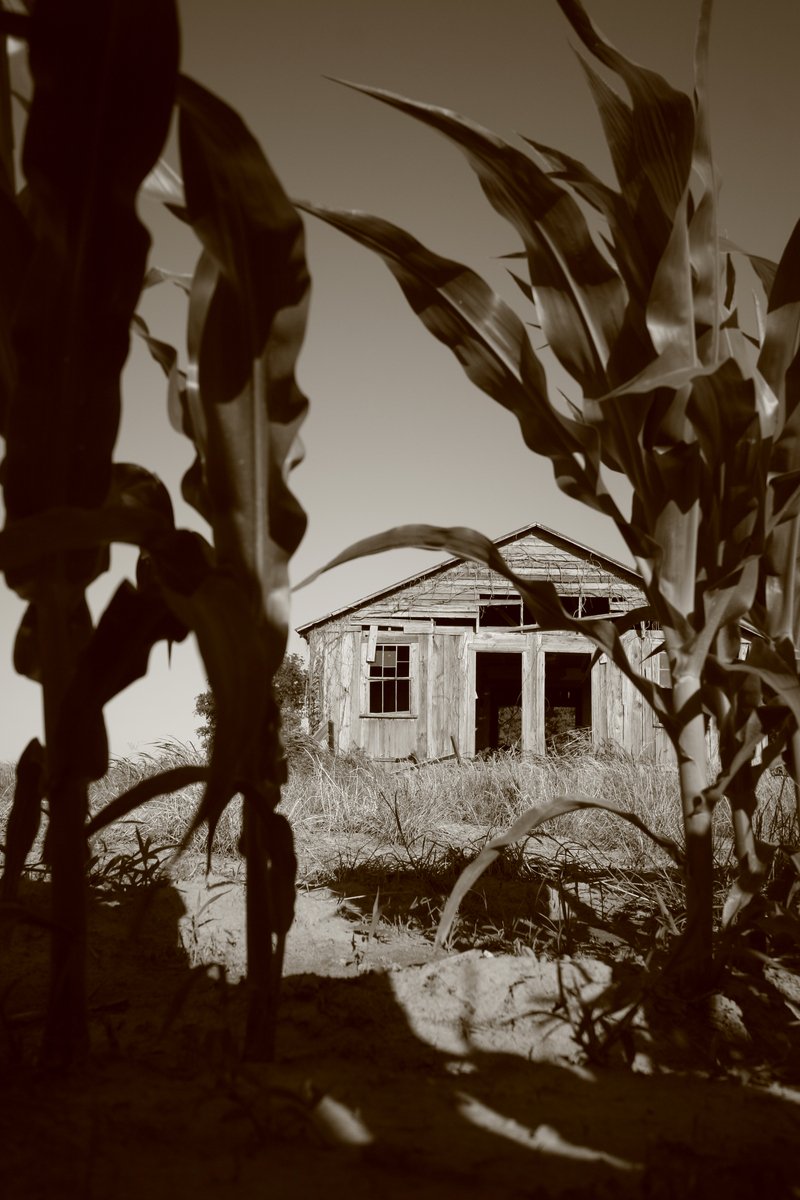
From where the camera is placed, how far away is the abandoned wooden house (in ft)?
44.4

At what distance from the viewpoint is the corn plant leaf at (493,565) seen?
178 centimetres

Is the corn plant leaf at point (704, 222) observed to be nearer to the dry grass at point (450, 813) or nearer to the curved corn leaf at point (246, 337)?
the curved corn leaf at point (246, 337)

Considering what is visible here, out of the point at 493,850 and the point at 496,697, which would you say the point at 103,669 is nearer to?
the point at 493,850

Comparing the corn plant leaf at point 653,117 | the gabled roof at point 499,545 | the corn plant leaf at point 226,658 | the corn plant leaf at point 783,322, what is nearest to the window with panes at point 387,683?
the gabled roof at point 499,545

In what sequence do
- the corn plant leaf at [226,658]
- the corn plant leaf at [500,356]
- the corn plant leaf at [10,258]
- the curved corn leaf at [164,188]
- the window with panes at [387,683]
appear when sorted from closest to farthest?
the corn plant leaf at [226,658] → the corn plant leaf at [10,258] → the curved corn leaf at [164,188] → the corn plant leaf at [500,356] → the window with panes at [387,683]

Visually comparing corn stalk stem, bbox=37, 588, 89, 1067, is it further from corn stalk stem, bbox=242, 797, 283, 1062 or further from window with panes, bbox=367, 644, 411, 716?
window with panes, bbox=367, 644, 411, 716

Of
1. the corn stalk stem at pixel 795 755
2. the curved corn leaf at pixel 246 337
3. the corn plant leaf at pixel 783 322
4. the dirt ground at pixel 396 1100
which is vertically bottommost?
the dirt ground at pixel 396 1100

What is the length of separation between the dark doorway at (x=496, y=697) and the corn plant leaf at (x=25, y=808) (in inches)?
725

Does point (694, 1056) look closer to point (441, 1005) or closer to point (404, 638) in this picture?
point (441, 1005)

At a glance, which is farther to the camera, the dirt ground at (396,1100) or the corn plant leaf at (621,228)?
the corn plant leaf at (621,228)

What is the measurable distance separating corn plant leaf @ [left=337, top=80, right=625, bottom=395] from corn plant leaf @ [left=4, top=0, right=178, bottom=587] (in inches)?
30.8

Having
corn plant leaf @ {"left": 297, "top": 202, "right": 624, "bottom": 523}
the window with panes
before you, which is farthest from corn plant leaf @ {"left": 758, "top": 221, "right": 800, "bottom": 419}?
the window with panes

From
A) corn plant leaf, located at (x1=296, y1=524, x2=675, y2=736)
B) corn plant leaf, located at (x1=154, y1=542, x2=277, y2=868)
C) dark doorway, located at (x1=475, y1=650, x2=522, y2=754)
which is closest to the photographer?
corn plant leaf, located at (x1=154, y1=542, x2=277, y2=868)

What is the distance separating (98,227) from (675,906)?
92.7 inches
